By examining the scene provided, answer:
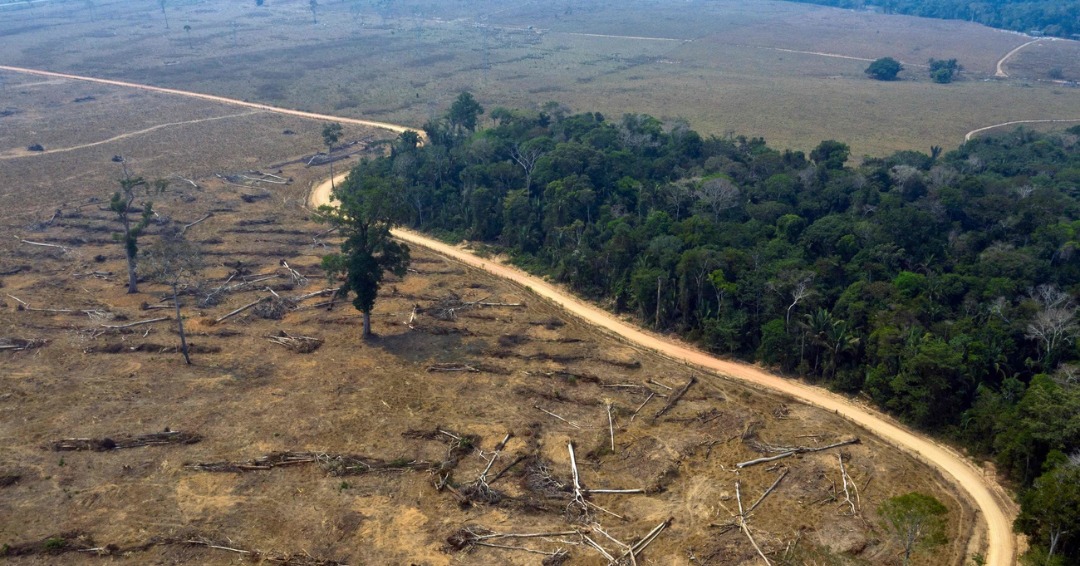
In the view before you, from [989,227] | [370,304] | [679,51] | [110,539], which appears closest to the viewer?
[110,539]

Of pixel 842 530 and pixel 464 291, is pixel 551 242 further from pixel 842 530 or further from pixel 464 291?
pixel 842 530

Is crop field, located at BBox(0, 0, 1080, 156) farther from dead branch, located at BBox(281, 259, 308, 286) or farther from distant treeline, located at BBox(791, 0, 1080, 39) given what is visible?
dead branch, located at BBox(281, 259, 308, 286)

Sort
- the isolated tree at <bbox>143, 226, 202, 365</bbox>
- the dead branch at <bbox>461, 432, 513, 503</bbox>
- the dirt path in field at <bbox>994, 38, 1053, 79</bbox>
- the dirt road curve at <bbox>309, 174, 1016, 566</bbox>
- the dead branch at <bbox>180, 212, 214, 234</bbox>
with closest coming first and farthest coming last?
the dead branch at <bbox>461, 432, 513, 503</bbox> < the dirt road curve at <bbox>309, 174, 1016, 566</bbox> < the isolated tree at <bbox>143, 226, 202, 365</bbox> < the dead branch at <bbox>180, 212, 214, 234</bbox> < the dirt path in field at <bbox>994, 38, 1053, 79</bbox>

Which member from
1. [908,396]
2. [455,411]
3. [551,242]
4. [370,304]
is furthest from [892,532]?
[551,242]

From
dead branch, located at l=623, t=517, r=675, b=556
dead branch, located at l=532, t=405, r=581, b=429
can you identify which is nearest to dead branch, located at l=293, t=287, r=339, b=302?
dead branch, located at l=532, t=405, r=581, b=429

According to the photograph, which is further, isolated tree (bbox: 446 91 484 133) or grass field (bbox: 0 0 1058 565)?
isolated tree (bbox: 446 91 484 133)
